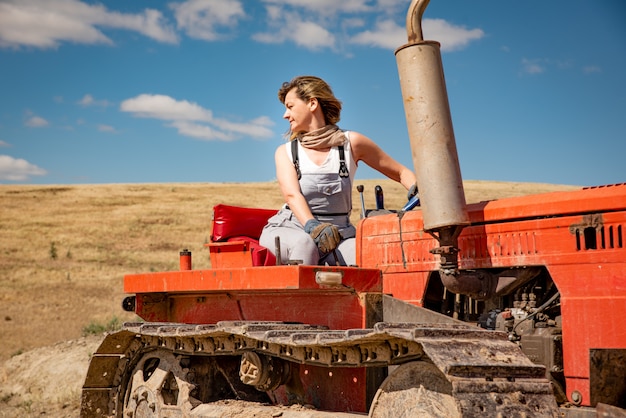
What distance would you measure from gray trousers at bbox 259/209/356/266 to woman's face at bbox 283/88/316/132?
0.64m

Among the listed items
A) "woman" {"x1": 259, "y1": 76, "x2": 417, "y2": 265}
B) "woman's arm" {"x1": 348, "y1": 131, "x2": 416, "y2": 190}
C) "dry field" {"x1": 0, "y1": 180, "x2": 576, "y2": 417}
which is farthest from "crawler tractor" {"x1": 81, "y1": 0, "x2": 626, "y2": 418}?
"dry field" {"x1": 0, "y1": 180, "x2": 576, "y2": 417}

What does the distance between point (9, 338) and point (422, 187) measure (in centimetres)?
1421

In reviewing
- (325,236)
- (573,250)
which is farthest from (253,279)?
(573,250)

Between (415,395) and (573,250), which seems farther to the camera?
(573,250)

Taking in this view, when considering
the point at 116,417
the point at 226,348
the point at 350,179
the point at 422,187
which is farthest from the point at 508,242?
the point at 116,417

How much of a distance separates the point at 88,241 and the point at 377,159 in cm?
2848

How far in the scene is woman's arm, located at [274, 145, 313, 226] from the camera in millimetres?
5590

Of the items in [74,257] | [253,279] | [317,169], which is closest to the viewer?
[253,279]

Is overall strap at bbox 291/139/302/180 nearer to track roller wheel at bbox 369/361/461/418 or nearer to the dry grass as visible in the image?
track roller wheel at bbox 369/361/461/418

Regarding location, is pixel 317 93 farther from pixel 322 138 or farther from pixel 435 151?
pixel 435 151

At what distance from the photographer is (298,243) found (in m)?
5.41

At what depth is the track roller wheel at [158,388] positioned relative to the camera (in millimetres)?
5809

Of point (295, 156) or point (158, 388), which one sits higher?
point (295, 156)

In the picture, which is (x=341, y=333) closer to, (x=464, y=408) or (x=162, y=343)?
(x=464, y=408)
